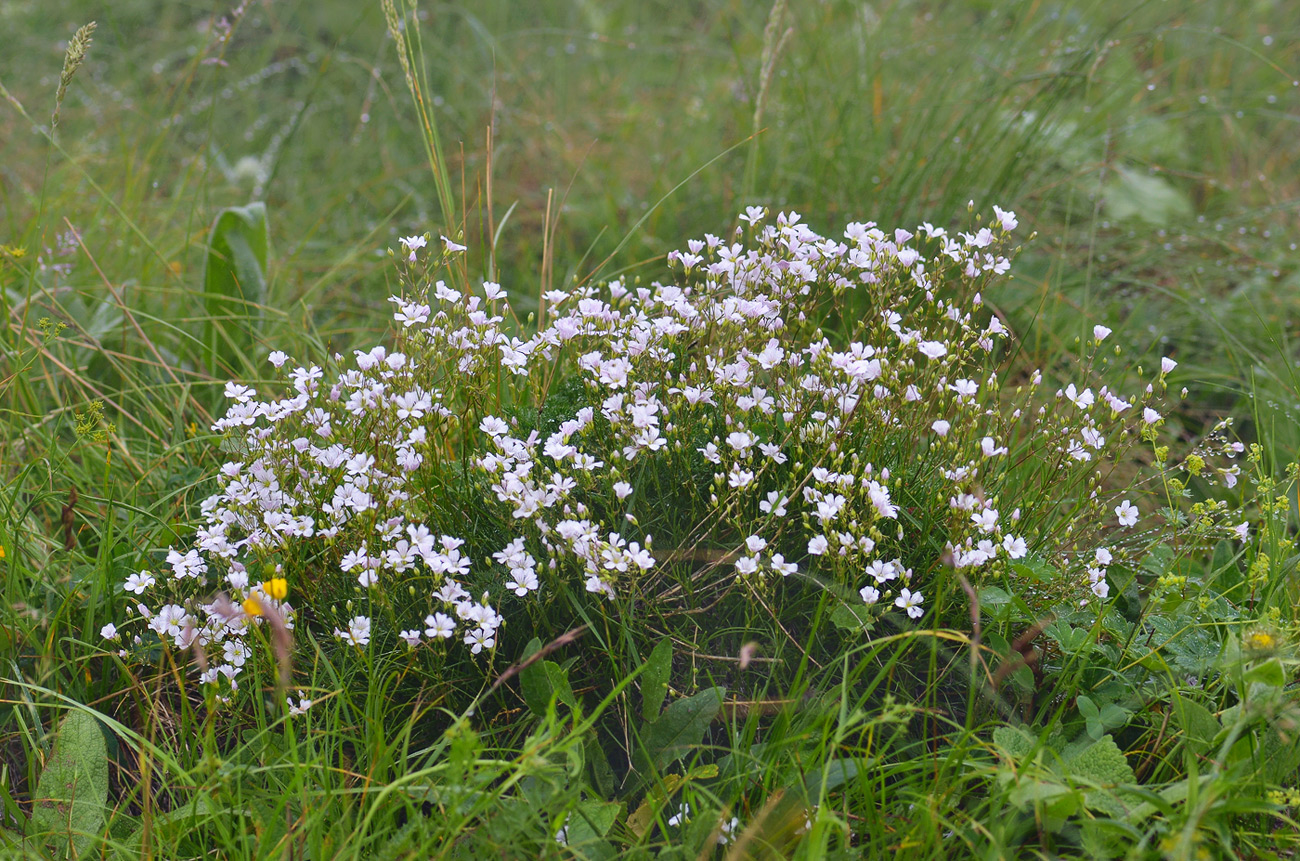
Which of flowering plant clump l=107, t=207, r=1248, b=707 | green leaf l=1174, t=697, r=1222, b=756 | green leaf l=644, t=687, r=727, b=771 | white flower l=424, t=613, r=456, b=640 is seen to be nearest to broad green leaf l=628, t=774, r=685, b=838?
green leaf l=644, t=687, r=727, b=771

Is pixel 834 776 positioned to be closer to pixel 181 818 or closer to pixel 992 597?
pixel 992 597

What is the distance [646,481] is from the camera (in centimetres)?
183

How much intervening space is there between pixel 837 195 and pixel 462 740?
261 centimetres

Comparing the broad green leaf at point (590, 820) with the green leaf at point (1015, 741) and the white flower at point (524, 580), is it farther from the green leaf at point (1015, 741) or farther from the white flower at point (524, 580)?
the green leaf at point (1015, 741)

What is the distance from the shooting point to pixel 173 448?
2094 mm

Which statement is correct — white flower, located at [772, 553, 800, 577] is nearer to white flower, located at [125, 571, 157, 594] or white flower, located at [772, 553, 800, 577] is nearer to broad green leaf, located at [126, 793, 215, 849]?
broad green leaf, located at [126, 793, 215, 849]

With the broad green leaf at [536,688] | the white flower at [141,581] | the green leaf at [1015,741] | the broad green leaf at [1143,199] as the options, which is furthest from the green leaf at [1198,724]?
the broad green leaf at [1143,199]

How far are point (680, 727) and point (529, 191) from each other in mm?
3300

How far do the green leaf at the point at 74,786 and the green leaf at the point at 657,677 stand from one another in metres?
0.91

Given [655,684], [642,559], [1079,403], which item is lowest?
[655,684]

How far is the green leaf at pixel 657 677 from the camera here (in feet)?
5.14

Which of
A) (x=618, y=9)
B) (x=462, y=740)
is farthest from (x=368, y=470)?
(x=618, y=9)

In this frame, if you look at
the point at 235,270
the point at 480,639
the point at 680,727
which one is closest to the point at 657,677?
the point at 680,727

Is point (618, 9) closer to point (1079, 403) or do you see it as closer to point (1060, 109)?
point (1060, 109)
